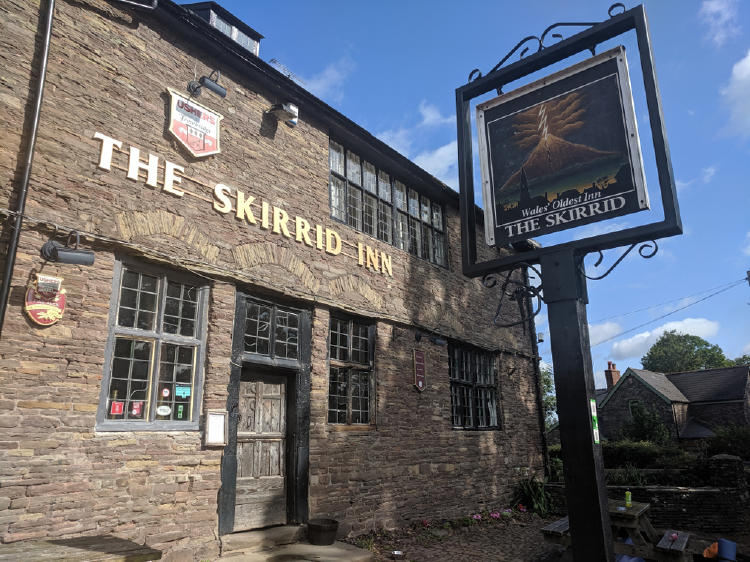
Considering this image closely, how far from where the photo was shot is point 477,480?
1141 centimetres

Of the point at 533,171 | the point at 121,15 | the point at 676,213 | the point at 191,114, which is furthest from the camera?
the point at 191,114

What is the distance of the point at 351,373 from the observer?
9.06 metres

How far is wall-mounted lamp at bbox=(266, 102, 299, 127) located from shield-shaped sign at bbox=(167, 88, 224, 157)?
1.05m

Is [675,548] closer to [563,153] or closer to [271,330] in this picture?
[563,153]

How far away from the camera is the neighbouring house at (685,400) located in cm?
3145

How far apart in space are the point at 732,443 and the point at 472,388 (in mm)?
13494

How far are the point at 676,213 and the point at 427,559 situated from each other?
18.8 ft

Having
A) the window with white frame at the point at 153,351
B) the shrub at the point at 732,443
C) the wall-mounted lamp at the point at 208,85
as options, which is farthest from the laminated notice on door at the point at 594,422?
the shrub at the point at 732,443

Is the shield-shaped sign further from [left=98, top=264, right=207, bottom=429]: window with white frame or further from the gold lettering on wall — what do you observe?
[left=98, top=264, right=207, bottom=429]: window with white frame

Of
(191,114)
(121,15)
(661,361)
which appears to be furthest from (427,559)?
(661,361)

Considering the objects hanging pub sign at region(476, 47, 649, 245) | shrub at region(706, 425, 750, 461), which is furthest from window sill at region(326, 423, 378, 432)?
shrub at region(706, 425, 750, 461)

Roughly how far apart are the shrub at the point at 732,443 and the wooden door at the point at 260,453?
18138 millimetres

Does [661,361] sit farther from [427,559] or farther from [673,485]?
[427,559]

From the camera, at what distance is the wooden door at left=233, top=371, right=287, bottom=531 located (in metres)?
7.03
